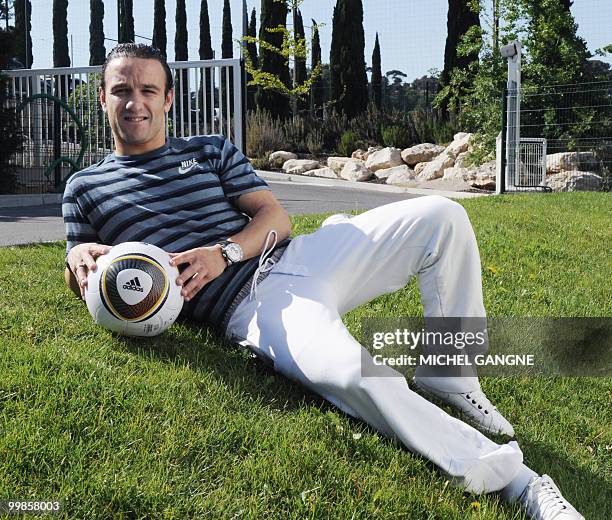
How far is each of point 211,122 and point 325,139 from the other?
11076 mm

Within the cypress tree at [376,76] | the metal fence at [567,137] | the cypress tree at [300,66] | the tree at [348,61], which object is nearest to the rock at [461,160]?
the metal fence at [567,137]

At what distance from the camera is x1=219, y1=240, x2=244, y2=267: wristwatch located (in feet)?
10.6

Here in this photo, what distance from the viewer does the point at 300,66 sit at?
28438 mm

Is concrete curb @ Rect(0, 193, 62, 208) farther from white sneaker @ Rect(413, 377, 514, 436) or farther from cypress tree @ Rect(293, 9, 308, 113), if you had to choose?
cypress tree @ Rect(293, 9, 308, 113)

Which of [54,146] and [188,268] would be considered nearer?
[188,268]

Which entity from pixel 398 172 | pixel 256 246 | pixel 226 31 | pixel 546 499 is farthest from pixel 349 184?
pixel 226 31

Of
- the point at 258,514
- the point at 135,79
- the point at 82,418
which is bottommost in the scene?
the point at 258,514

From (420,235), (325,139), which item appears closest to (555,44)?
(325,139)

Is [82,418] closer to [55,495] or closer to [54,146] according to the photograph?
[55,495]

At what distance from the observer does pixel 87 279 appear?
10.6ft

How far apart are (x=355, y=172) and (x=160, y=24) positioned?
77.9ft

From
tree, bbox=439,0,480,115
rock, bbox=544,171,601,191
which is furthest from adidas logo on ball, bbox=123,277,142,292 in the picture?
tree, bbox=439,0,480,115

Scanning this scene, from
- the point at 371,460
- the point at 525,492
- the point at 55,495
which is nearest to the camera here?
the point at 55,495

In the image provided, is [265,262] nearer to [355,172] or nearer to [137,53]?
[137,53]
